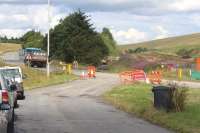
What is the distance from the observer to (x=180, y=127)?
19.5 m

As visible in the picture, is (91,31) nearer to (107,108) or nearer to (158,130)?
(107,108)

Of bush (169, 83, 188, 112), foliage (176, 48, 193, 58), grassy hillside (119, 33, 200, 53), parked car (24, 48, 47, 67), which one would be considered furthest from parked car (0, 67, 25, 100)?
grassy hillside (119, 33, 200, 53)

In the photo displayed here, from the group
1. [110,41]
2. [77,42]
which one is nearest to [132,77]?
[77,42]

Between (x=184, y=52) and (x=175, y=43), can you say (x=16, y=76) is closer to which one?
(x=184, y=52)

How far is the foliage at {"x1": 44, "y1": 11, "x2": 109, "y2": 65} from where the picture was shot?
295ft

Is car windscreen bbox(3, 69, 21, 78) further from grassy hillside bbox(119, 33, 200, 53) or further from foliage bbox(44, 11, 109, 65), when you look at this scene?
grassy hillside bbox(119, 33, 200, 53)

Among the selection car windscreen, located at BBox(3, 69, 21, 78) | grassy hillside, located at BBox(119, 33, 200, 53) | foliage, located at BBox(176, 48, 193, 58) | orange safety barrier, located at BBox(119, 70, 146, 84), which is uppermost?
grassy hillside, located at BBox(119, 33, 200, 53)

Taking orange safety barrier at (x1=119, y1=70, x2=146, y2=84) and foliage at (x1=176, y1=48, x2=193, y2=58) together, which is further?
foliage at (x1=176, y1=48, x2=193, y2=58)

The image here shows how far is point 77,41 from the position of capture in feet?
298

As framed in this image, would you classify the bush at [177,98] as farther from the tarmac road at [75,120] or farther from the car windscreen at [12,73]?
the car windscreen at [12,73]

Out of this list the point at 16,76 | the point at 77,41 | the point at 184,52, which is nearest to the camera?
the point at 16,76

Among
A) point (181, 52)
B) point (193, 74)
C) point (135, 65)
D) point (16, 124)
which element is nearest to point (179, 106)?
point (16, 124)

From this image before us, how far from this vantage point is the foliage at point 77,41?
295ft

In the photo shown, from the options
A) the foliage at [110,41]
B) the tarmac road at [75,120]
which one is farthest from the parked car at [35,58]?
the tarmac road at [75,120]
